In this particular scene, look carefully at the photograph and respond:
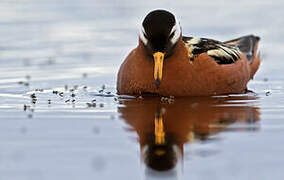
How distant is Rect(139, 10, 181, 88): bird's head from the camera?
10.3 m

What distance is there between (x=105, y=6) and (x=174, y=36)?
39.3 feet

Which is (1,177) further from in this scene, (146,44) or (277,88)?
(277,88)

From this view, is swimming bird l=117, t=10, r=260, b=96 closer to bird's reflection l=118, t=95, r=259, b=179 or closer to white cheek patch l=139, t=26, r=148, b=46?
white cheek patch l=139, t=26, r=148, b=46

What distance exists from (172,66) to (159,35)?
91 cm

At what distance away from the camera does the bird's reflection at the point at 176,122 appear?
6754 millimetres

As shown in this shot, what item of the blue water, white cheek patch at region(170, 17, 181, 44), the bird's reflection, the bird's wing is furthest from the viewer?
the bird's wing

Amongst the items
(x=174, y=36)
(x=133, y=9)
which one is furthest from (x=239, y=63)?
(x=133, y=9)

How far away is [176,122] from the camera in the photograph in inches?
343

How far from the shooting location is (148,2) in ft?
73.2

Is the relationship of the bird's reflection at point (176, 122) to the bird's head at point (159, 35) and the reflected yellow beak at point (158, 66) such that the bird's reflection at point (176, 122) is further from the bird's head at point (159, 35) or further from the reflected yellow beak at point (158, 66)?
the bird's head at point (159, 35)

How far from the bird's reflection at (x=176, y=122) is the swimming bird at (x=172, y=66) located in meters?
0.30

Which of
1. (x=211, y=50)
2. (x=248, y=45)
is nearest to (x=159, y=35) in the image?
(x=211, y=50)

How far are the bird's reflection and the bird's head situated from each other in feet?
2.15

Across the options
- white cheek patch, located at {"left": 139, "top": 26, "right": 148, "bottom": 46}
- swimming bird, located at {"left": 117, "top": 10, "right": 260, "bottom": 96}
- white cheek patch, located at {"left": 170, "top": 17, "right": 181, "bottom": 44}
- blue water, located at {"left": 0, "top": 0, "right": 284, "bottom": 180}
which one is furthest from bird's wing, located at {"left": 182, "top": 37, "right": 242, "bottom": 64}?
white cheek patch, located at {"left": 139, "top": 26, "right": 148, "bottom": 46}
